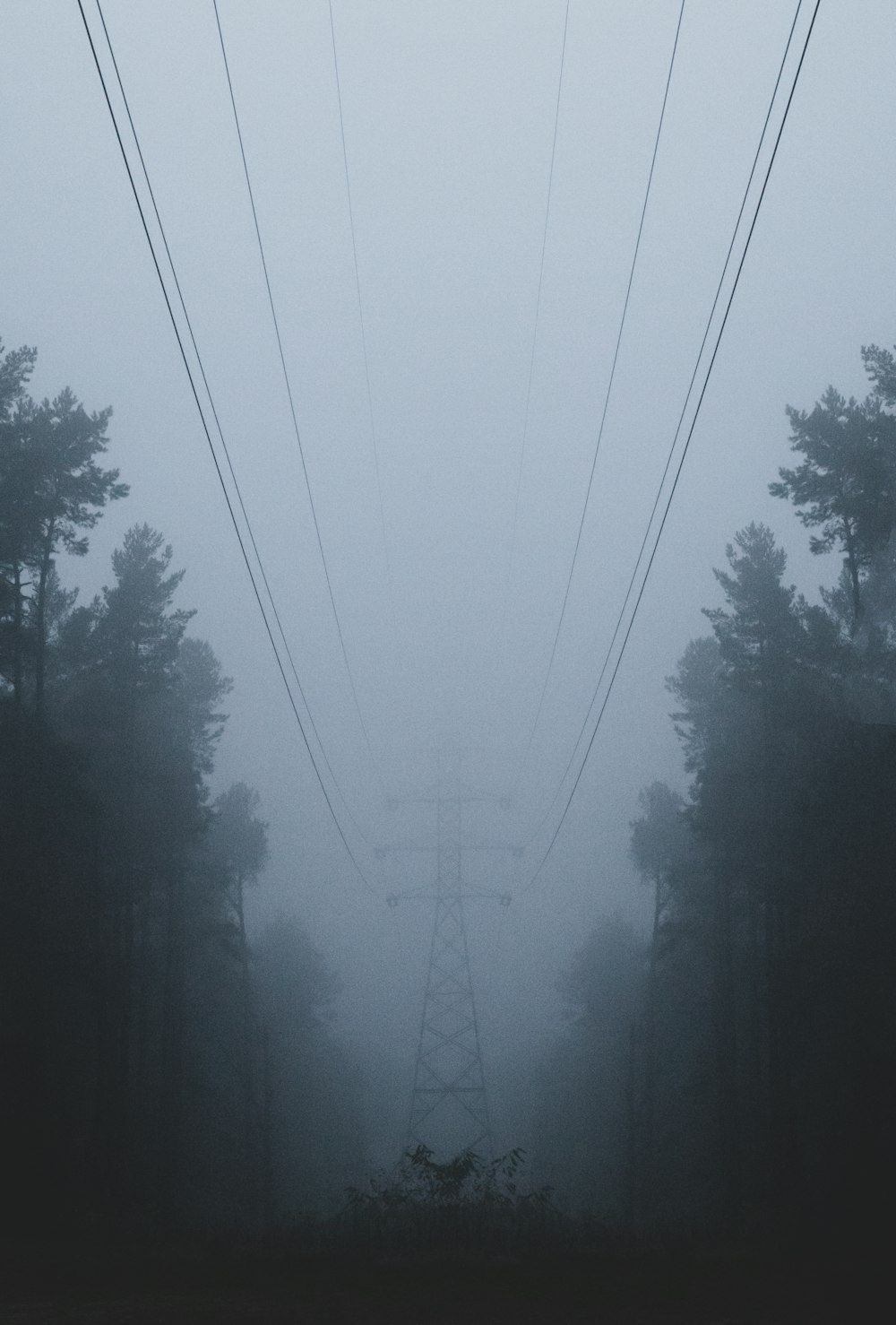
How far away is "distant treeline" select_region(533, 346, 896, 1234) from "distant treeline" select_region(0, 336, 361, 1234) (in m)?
13.5

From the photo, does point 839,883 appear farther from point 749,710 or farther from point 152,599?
point 152,599

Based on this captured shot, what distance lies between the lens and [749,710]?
40375 millimetres

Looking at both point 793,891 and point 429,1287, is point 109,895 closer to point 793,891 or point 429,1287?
point 793,891

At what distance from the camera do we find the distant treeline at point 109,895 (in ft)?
91.9

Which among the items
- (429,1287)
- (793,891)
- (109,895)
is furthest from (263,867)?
(429,1287)

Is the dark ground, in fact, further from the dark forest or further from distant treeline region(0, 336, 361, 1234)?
distant treeline region(0, 336, 361, 1234)

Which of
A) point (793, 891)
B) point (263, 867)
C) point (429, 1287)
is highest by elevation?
point (263, 867)

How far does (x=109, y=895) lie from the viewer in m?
36.1

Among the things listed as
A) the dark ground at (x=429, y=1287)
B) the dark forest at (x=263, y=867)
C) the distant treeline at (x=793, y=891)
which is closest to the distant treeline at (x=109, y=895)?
the dark forest at (x=263, y=867)

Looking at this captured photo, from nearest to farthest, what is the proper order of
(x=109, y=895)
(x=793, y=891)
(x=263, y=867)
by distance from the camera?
(x=793, y=891)
(x=109, y=895)
(x=263, y=867)

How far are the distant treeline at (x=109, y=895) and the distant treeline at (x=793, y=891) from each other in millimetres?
13515

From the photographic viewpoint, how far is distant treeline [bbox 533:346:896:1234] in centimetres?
2831

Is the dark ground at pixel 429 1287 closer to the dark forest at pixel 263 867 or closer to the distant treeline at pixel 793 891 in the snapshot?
the dark forest at pixel 263 867

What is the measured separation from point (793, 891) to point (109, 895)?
61.6 ft
